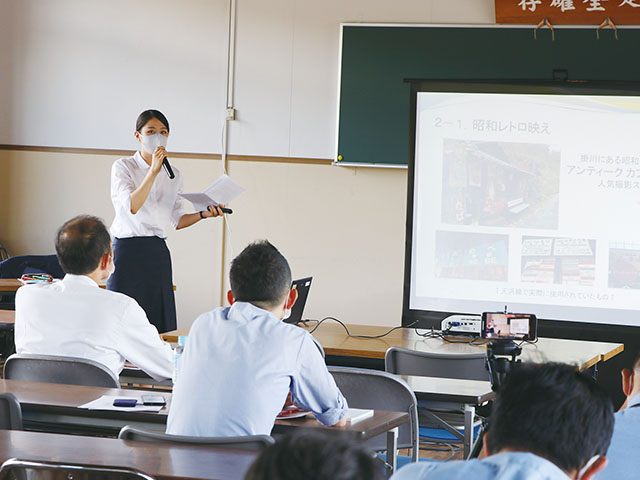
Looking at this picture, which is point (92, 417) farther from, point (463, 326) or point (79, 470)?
point (463, 326)

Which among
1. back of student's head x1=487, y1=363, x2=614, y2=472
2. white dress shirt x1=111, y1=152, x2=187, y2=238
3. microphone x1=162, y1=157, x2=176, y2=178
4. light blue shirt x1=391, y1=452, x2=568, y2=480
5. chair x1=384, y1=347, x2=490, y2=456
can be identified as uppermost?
microphone x1=162, y1=157, x2=176, y2=178

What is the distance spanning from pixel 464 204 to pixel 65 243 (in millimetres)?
2997

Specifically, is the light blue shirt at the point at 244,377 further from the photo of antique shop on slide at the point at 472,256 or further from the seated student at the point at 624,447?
the photo of antique shop on slide at the point at 472,256

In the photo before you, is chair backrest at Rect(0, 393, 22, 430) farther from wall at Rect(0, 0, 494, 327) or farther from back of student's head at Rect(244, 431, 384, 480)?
wall at Rect(0, 0, 494, 327)

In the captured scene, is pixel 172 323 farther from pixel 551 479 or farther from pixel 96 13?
→ pixel 551 479

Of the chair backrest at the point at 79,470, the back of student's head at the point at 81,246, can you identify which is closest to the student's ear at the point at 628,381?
the chair backrest at the point at 79,470

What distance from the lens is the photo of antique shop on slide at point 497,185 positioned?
543cm

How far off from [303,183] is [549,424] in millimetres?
5698

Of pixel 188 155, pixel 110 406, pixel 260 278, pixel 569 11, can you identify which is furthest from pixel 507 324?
Answer: pixel 188 155

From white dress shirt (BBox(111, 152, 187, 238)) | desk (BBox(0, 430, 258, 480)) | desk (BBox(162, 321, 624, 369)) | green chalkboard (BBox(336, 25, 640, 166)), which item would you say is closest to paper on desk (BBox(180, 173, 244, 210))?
white dress shirt (BBox(111, 152, 187, 238))

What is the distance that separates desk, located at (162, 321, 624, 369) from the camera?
150 inches

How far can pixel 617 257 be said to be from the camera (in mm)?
5312

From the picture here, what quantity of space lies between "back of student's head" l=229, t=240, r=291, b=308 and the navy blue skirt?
8.51 ft

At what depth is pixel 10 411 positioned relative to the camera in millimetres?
2379
